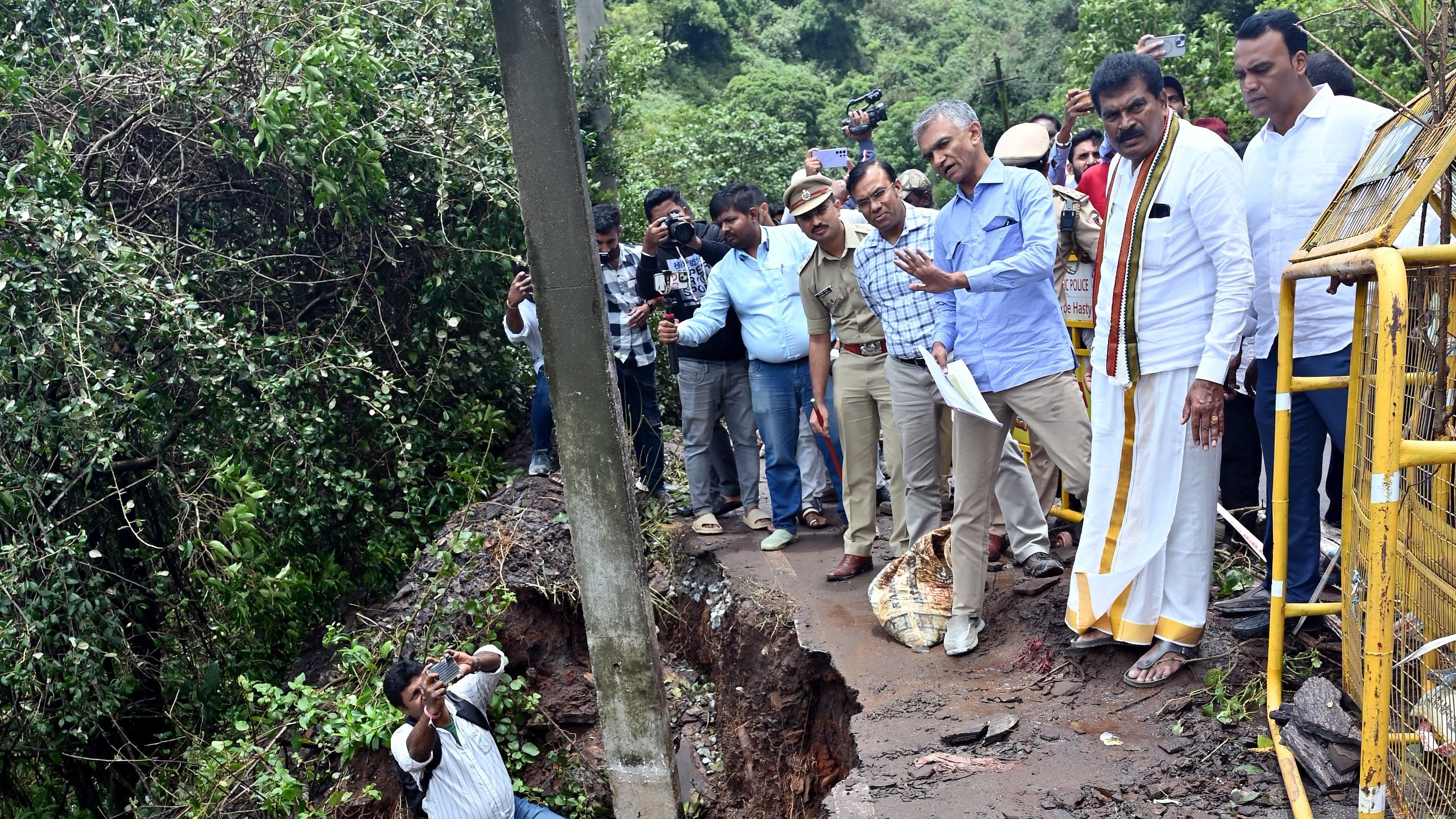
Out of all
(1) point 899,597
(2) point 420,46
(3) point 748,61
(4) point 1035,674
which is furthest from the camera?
(3) point 748,61

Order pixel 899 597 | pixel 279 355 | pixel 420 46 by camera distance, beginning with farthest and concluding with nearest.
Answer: pixel 420 46, pixel 279 355, pixel 899 597

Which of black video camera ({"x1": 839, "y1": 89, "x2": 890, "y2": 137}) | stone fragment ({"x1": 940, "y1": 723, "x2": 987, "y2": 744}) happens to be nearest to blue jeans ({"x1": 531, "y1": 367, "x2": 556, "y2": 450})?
black video camera ({"x1": 839, "y1": 89, "x2": 890, "y2": 137})

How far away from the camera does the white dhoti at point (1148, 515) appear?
3516mm

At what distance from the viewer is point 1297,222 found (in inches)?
139

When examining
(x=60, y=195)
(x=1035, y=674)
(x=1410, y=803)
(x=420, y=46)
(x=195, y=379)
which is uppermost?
(x=420, y=46)

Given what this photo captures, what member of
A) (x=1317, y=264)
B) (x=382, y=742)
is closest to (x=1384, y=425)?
(x=1317, y=264)

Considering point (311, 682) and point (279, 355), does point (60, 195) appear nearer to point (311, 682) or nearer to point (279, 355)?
point (279, 355)

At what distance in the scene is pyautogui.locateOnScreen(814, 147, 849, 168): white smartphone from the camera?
748 centimetres

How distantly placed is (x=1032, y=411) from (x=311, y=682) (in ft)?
14.1

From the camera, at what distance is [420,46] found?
281 inches

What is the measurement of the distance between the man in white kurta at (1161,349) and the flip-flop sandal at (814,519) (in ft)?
8.63

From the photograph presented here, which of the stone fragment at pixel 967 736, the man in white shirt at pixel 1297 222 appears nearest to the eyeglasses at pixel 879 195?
the man in white shirt at pixel 1297 222

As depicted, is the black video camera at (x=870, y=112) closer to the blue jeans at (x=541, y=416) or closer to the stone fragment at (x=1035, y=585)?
the blue jeans at (x=541, y=416)

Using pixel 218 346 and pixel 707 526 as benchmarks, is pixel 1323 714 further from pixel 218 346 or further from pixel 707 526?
pixel 218 346
